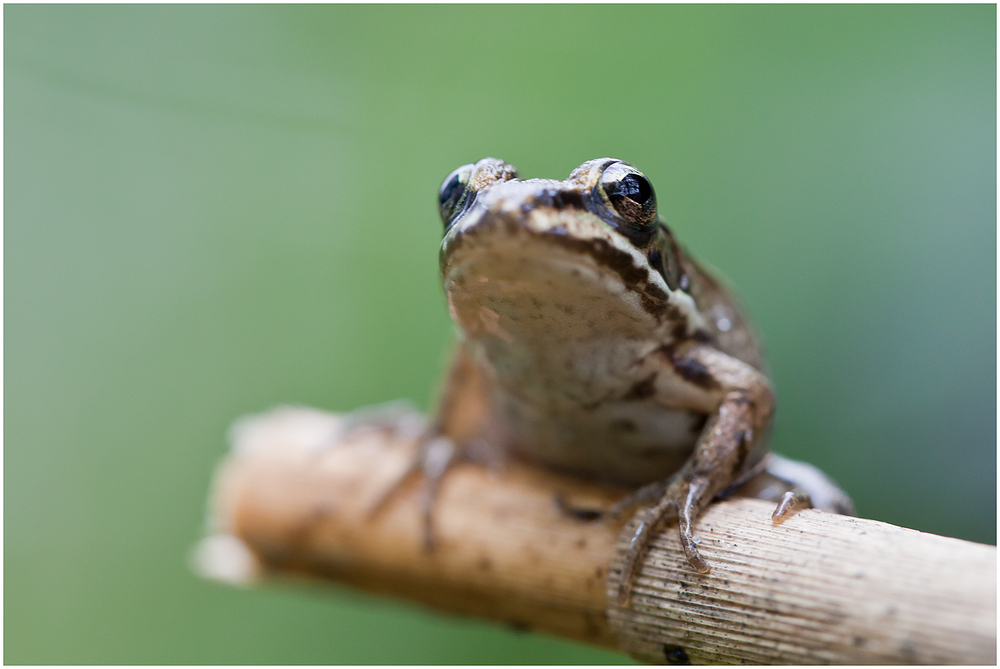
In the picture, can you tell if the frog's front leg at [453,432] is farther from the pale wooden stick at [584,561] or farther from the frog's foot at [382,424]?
the frog's foot at [382,424]

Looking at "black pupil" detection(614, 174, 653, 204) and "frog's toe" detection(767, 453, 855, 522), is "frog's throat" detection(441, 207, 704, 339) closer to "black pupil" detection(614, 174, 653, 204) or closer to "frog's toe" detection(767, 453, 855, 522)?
"black pupil" detection(614, 174, 653, 204)

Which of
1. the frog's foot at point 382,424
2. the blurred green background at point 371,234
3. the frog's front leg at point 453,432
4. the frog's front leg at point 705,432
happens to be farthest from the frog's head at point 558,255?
the blurred green background at point 371,234

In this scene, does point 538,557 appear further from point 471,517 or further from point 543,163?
point 543,163

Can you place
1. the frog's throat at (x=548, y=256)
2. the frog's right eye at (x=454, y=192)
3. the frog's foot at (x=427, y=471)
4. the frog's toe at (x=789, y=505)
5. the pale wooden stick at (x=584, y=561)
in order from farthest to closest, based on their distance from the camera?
the frog's foot at (x=427, y=471) → the frog's right eye at (x=454, y=192) → the frog's toe at (x=789, y=505) → the frog's throat at (x=548, y=256) → the pale wooden stick at (x=584, y=561)

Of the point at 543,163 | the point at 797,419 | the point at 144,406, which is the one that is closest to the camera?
the point at 797,419

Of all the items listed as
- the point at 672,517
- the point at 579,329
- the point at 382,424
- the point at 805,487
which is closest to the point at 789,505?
the point at 672,517

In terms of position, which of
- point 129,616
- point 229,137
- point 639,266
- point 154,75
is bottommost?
point 129,616

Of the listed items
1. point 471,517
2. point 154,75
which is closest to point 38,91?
point 154,75
